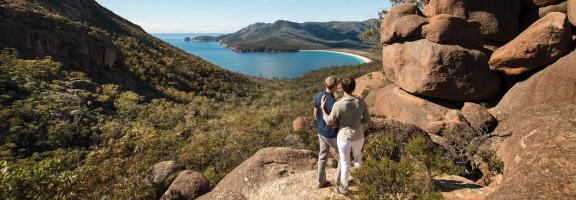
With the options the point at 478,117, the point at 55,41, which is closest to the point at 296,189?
the point at 478,117

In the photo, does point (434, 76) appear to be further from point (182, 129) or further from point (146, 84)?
point (146, 84)

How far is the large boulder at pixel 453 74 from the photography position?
57.6 ft

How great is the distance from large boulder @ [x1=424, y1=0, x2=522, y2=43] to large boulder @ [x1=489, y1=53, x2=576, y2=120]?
3777mm

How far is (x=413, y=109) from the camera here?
62.6ft

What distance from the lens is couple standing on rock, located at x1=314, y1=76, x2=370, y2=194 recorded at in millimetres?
6809

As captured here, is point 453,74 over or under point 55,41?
under

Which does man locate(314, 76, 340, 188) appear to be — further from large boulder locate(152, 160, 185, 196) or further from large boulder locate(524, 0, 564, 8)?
large boulder locate(524, 0, 564, 8)

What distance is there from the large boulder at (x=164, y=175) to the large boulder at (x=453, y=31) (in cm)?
1465

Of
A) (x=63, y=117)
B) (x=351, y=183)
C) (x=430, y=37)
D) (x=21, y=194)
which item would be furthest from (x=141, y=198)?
(x=63, y=117)

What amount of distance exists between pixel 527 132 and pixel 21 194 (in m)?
12.8

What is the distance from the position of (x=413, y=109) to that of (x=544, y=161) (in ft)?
38.9

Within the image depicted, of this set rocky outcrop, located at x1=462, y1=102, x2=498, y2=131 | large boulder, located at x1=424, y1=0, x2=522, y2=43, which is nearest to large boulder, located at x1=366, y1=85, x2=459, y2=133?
rocky outcrop, located at x1=462, y1=102, x2=498, y2=131

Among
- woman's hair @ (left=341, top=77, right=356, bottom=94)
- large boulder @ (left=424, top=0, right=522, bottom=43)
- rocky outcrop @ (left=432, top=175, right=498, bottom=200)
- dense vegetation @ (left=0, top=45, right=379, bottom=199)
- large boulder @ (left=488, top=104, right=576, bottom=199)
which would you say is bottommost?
dense vegetation @ (left=0, top=45, right=379, bottom=199)

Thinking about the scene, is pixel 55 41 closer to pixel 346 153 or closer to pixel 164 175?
pixel 164 175
